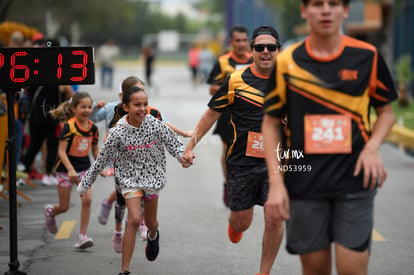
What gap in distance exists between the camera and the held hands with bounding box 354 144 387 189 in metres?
4.23

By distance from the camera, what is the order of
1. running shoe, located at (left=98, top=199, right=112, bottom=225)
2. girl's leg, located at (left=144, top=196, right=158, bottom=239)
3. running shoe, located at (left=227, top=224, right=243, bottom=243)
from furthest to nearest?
running shoe, located at (left=98, top=199, right=112, bottom=225)
running shoe, located at (left=227, top=224, right=243, bottom=243)
girl's leg, located at (left=144, top=196, right=158, bottom=239)

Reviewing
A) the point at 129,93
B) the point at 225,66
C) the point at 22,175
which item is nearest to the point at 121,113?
the point at 129,93

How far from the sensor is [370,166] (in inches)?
167

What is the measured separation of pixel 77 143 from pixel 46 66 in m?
1.66

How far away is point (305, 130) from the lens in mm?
4332

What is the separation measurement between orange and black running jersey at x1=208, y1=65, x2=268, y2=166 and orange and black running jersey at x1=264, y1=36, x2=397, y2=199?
1.93 meters

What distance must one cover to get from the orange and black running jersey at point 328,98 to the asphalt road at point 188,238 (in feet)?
8.51

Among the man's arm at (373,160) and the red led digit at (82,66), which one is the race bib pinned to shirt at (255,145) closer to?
the red led digit at (82,66)

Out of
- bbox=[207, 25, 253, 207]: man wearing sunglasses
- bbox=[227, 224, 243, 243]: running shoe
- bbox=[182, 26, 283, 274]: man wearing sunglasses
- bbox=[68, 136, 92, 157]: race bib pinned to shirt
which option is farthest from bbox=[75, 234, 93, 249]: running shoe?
bbox=[207, 25, 253, 207]: man wearing sunglasses

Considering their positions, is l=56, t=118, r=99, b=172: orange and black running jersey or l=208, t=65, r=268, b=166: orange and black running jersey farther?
l=56, t=118, r=99, b=172: orange and black running jersey

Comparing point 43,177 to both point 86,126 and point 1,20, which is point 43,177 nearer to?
point 86,126

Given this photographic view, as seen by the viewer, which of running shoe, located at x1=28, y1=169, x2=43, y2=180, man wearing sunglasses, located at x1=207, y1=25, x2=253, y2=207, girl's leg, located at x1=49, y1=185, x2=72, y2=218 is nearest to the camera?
girl's leg, located at x1=49, y1=185, x2=72, y2=218

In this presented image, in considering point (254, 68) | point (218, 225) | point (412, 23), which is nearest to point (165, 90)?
point (412, 23)

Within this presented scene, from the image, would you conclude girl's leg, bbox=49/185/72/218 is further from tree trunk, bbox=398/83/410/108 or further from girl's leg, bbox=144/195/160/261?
tree trunk, bbox=398/83/410/108
